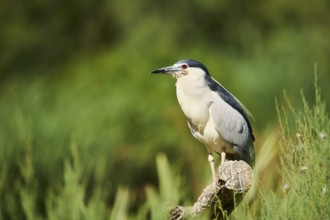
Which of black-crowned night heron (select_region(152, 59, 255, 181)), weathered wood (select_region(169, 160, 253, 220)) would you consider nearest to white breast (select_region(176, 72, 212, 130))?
black-crowned night heron (select_region(152, 59, 255, 181))

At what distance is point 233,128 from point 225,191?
293mm

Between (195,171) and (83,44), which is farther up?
(195,171)

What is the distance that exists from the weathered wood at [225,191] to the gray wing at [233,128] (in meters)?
0.16

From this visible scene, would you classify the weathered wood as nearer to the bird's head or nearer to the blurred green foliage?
the bird's head

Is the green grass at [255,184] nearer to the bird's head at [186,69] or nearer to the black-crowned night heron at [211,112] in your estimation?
the black-crowned night heron at [211,112]

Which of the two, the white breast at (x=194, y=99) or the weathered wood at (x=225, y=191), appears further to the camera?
the white breast at (x=194, y=99)

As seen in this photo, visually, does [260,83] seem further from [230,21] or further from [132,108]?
Answer: [230,21]

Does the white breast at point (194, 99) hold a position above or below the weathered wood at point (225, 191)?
above

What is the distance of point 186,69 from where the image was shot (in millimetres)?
2693

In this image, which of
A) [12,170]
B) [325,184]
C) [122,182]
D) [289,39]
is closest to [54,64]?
[289,39]

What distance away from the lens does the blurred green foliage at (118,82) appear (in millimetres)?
5039

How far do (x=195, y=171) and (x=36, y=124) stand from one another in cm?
127

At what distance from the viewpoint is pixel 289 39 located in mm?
8211

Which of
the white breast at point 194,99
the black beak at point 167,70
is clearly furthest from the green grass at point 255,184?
the black beak at point 167,70
